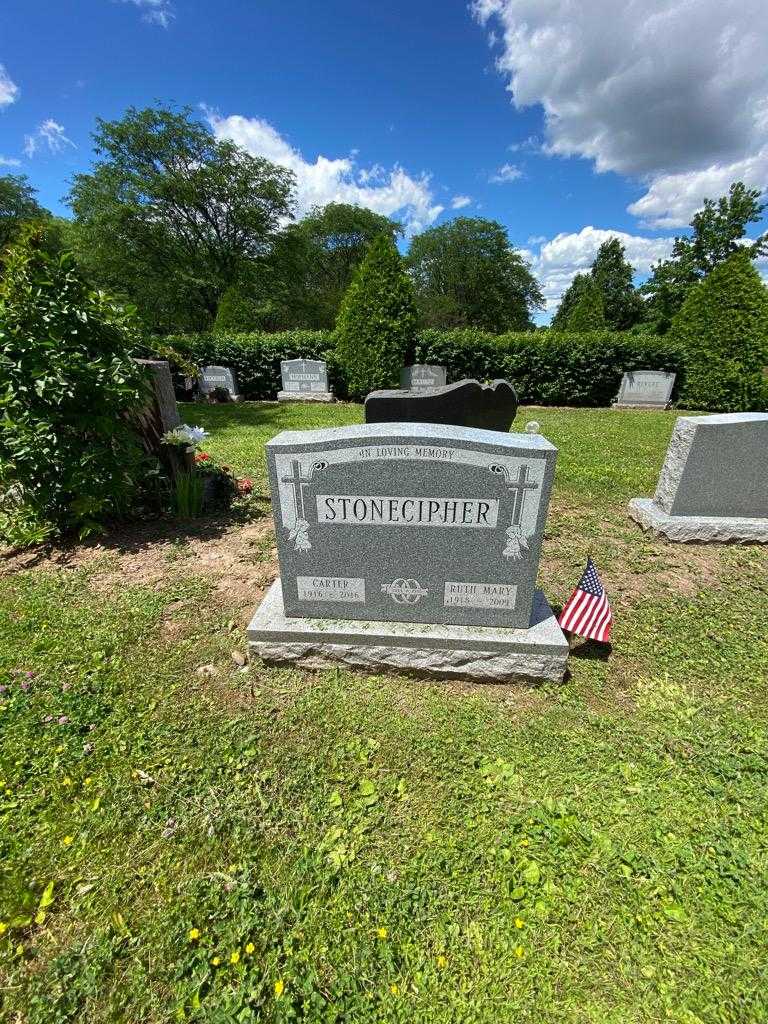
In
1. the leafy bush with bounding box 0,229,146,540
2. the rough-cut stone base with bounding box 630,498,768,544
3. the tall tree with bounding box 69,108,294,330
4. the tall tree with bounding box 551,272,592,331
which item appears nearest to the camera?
the leafy bush with bounding box 0,229,146,540

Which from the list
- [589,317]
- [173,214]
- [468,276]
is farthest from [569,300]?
[173,214]

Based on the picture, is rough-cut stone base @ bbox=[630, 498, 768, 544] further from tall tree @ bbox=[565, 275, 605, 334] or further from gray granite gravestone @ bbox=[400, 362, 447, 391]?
tall tree @ bbox=[565, 275, 605, 334]

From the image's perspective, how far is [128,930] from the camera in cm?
168

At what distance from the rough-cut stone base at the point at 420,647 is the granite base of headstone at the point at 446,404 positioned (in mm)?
3492

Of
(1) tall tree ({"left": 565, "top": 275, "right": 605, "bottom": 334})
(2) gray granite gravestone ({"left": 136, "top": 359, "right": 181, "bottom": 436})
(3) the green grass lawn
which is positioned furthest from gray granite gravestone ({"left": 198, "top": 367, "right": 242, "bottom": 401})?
(1) tall tree ({"left": 565, "top": 275, "right": 605, "bottom": 334})

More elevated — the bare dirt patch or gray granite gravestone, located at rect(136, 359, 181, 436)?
gray granite gravestone, located at rect(136, 359, 181, 436)

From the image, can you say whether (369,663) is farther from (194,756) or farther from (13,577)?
(13,577)

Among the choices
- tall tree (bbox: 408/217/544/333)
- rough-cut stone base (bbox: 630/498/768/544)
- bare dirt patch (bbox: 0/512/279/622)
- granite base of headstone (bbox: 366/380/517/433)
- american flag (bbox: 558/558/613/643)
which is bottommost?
bare dirt patch (bbox: 0/512/279/622)

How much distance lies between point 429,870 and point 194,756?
133 cm

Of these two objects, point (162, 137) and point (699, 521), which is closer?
point (699, 521)

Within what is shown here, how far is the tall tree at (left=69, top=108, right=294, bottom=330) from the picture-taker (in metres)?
22.1

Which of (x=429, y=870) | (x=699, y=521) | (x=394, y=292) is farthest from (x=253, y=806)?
(x=394, y=292)

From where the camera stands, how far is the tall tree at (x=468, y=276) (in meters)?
41.7

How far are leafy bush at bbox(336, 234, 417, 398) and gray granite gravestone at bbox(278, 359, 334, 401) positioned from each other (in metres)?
0.81
